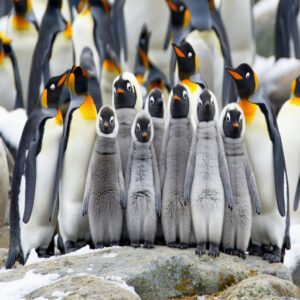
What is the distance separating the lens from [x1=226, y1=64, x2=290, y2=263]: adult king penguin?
23.7 feet

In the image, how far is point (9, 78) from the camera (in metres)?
12.7

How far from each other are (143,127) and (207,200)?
62 cm

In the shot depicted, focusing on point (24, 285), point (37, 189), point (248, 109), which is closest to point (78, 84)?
point (37, 189)

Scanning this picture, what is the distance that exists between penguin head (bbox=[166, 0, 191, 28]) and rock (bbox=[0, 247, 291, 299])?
6191mm

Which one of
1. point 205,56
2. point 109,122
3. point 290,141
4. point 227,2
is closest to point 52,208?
point 109,122

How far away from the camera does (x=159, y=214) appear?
677cm

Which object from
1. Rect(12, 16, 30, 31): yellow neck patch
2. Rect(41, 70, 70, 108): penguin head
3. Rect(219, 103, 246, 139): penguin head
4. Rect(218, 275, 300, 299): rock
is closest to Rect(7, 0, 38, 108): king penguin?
Rect(12, 16, 30, 31): yellow neck patch

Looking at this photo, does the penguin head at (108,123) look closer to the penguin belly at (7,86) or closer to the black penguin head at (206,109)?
the black penguin head at (206,109)

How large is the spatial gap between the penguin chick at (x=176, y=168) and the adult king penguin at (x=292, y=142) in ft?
7.16

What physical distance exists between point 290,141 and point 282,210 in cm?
194

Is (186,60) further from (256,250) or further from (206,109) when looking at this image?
(256,250)

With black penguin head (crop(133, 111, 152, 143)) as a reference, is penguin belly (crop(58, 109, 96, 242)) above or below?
below

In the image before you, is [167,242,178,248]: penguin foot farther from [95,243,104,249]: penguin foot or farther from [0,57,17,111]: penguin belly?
[0,57,17,111]: penguin belly

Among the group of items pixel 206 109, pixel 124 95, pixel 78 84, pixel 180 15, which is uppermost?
pixel 180 15
